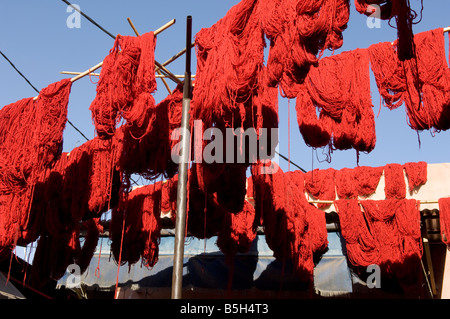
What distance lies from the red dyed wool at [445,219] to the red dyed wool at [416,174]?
151cm

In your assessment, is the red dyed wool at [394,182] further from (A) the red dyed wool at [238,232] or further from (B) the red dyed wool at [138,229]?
(B) the red dyed wool at [138,229]

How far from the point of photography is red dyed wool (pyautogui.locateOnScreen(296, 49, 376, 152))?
494 cm

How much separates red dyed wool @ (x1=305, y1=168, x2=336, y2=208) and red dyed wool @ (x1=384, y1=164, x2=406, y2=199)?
0.91m

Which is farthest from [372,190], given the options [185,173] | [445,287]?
[185,173]

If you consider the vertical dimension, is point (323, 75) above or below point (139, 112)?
above

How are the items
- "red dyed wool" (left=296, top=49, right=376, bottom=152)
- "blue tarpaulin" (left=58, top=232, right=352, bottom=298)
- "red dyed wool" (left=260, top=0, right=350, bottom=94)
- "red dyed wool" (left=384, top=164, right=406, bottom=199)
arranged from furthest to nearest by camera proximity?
"red dyed wool" (left=384, top=164, right=406, bottom=199)
"blue tarpaulin" (left=58, top=232, right=352, bottom=298)
"red dyed wool" (left=296, top=49, right=376, bottom=152)
"red dyed wool" (left=260, top=0, right=350, bottom=94)

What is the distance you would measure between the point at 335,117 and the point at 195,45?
1.79 metres

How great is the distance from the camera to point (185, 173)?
11.8 feet

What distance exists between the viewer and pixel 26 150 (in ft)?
15.8

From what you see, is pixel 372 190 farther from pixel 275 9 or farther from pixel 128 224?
pixel 275 9

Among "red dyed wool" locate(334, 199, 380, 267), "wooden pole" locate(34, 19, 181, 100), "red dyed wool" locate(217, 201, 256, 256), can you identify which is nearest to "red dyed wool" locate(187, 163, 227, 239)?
"red dyed wool" locate(217, 201, 256, 256)

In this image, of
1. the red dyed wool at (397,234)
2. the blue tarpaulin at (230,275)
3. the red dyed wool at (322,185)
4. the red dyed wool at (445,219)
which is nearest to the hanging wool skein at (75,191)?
the blue tarpaulin at (230,275)

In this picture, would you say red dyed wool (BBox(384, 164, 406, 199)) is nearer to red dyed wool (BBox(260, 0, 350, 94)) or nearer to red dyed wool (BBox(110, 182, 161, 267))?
red dyed wool (BBox(110, 182, 161, 267))

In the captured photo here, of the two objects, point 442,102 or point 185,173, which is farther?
point 442,102
